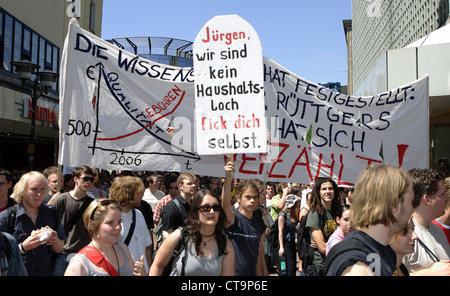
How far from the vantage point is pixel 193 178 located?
5.24m

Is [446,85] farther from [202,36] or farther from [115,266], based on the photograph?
[115,266]

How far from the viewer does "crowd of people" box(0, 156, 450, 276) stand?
205cm

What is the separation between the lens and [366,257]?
1.88 metres

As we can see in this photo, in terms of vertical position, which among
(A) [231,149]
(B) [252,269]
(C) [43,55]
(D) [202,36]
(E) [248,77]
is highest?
(C) [43,55]

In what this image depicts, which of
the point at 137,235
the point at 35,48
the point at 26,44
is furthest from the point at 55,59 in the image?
the point at 137,235

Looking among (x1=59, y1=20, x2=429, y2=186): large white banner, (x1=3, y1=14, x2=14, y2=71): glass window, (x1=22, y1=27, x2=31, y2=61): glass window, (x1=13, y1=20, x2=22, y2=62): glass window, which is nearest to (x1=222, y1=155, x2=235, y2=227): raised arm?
(x1=59, y1=20, x2=429, y2=186): large white banner

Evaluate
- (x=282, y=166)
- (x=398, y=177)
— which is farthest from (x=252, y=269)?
(x=398, y=177)

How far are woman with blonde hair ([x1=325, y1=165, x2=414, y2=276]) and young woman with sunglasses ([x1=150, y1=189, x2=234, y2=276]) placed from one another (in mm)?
1322

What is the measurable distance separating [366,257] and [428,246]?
1.60 metres

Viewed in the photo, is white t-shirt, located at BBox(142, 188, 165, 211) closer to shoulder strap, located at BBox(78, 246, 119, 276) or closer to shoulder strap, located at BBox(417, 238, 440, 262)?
shoulder strap, located at BBox(78, 246, 119, 276)

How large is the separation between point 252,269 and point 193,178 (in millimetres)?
1778

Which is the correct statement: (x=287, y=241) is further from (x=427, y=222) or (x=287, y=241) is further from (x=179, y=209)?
(x=427, y=222)

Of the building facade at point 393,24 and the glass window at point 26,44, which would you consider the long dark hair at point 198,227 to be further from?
the glass window at point 26,44

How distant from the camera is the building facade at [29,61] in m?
15.5
